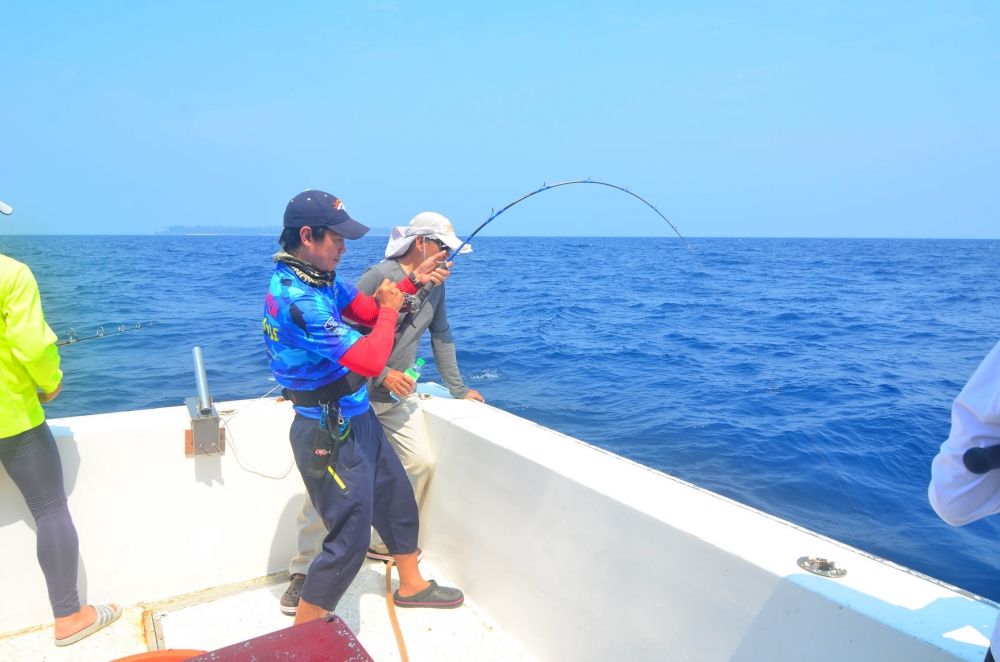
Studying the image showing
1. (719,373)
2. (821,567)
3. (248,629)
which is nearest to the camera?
(821,567)

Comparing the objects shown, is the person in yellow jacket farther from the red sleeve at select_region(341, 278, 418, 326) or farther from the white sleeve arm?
the white sleeve arm

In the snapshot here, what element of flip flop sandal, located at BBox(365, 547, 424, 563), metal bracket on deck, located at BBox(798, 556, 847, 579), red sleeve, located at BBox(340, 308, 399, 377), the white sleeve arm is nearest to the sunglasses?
red sleeve, located at BBox(340, 308, 399, 377)

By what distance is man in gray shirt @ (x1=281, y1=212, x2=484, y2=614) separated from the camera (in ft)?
9.31

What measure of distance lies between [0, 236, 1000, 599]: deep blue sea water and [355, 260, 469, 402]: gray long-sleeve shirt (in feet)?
4.31

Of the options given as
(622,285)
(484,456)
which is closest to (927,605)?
(484,456)

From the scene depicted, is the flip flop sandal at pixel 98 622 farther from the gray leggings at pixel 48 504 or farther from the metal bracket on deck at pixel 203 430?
the metal bracket on deck at pixel 203 430

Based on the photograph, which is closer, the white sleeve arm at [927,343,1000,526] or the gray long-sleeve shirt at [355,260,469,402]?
the white sleeve arm at [927,343,1000,526]

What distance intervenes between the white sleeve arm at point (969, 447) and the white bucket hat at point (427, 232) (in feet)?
6.83

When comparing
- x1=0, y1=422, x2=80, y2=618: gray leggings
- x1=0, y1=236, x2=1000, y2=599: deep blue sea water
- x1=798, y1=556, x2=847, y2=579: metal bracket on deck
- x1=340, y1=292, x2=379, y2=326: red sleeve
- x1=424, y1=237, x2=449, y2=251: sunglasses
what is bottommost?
x1=0, y1=236, x2=1000, y2=599: deep blue sea water

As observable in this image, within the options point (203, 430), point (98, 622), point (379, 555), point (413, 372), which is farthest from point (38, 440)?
point (379, 555)

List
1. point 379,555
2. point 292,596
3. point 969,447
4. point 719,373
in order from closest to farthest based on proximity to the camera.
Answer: point 969,447, point 292,596, point 379,555, point 719,373

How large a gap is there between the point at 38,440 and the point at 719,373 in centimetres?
777

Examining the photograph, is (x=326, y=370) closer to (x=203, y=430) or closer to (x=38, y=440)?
(x=203, y=430)

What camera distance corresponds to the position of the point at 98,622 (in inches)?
104
